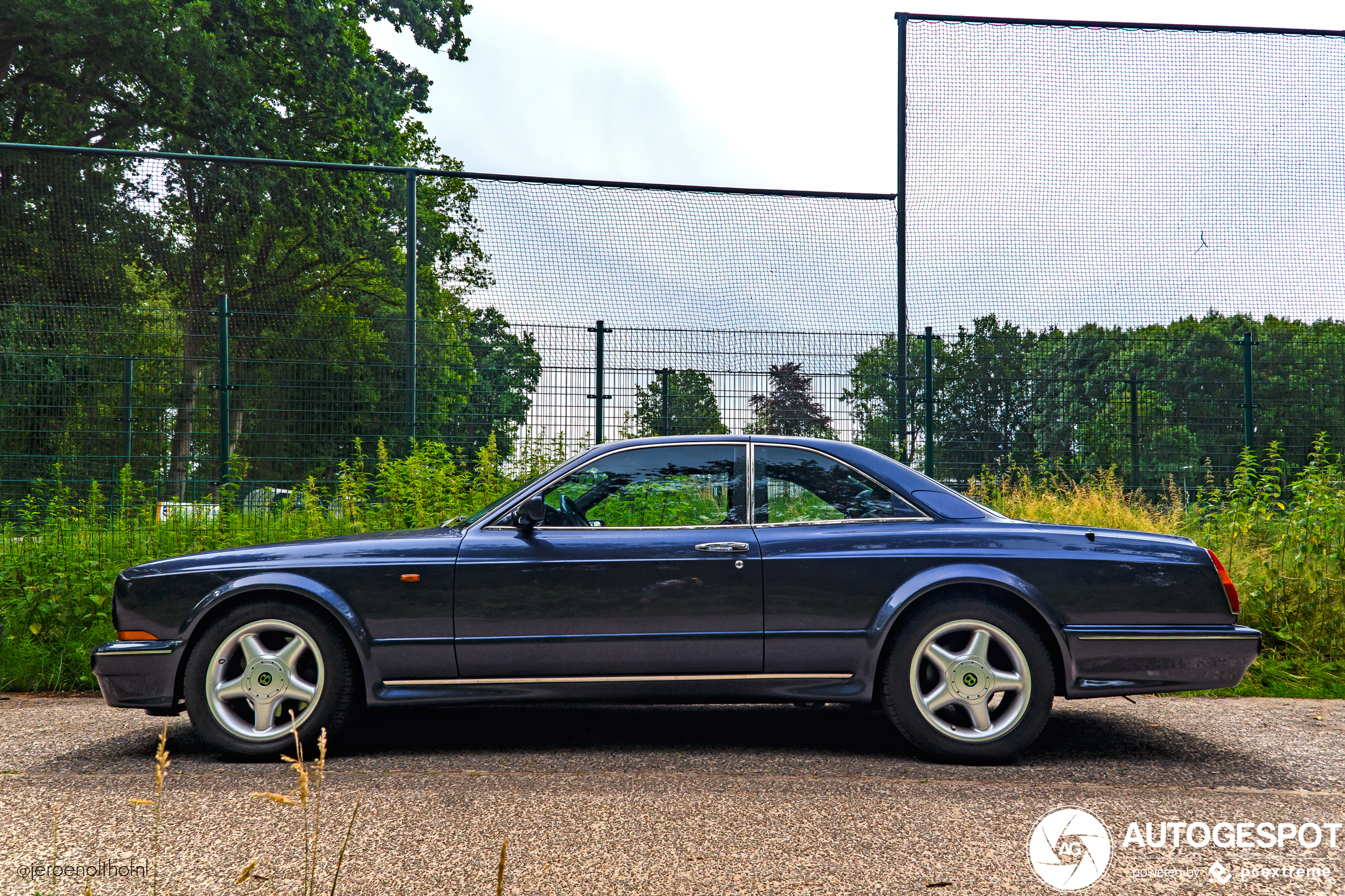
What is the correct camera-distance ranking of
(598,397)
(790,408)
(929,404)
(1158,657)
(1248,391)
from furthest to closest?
(1248,391) → (929,404) → (790,408) → (598,397) → (1158,657)

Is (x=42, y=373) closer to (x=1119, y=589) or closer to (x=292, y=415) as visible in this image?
(x=292, y=415)

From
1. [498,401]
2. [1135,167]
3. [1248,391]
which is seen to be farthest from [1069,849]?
[1135,167]

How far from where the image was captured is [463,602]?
4035 mm

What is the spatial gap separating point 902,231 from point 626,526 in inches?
230

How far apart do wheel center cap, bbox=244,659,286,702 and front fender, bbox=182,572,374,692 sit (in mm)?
322

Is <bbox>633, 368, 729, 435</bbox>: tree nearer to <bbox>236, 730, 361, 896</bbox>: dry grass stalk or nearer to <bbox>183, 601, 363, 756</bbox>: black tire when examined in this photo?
<bbox>183, 601, 363, 756</bbox>: black tire

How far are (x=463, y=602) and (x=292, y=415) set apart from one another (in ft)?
16.4

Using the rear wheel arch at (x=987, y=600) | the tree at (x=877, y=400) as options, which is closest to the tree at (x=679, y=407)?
the tree at (x=877, y=400)

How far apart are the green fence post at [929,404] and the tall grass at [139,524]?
332 cm

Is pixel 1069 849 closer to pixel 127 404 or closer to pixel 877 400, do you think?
pixel 877 400

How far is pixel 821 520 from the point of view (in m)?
4.23

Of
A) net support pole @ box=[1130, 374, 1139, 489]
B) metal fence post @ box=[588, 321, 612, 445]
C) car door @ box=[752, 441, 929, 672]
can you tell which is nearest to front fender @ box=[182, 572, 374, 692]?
car door @ box=[752, 441, 929, 672]

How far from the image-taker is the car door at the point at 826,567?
3.99m

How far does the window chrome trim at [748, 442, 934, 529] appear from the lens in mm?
4203
